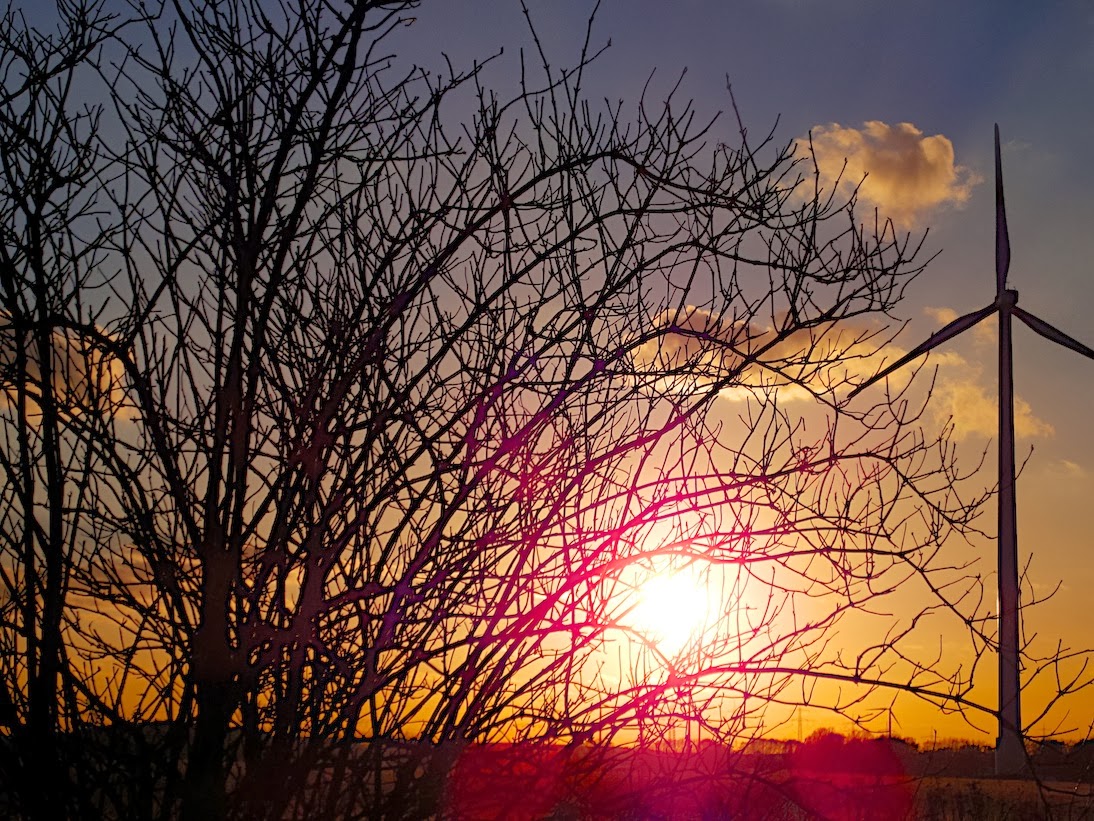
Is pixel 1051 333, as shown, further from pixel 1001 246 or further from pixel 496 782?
pixel 496 782

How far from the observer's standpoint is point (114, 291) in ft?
15.6

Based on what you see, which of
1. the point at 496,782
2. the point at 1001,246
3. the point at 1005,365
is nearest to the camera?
the point at 496,782

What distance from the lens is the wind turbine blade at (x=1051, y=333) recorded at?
63.3 ft

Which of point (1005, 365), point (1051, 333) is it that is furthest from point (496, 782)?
point (1051, 333)

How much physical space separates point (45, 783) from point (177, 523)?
1093 mm

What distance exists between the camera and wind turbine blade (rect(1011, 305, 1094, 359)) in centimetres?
1928

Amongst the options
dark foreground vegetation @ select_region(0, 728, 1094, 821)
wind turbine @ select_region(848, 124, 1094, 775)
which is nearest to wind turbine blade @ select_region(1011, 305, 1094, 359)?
wind turbine @ select_region(848, 124, 1094, 775)

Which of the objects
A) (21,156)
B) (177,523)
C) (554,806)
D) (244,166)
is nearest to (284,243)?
(244,166)

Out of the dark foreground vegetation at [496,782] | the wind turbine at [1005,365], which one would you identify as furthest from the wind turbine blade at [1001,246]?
the dark foreground vegetation at [496,782]

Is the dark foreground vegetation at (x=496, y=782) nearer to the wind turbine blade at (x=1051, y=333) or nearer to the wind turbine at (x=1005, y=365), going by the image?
the wind turbine at (x=1005, y=365)

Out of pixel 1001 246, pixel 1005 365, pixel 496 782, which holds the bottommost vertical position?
pixel 496 782

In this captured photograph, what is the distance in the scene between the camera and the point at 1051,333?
19625 millimetres

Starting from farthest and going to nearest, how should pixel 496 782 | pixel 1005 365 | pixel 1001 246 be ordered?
pixel 1001 246 < pixel 1005 365 < pixel 496 782

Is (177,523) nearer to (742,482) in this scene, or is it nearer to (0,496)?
(0,496)
